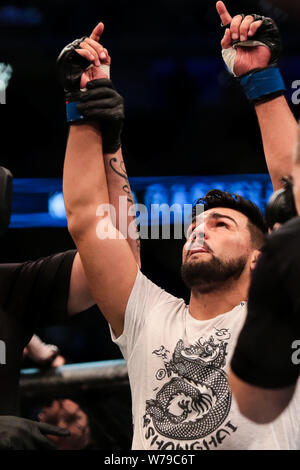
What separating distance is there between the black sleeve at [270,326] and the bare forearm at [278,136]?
2.28ft

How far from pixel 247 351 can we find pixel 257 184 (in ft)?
8.83

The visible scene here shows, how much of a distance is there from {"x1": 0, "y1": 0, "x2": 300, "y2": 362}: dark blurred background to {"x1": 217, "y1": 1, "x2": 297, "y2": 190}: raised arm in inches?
79.9

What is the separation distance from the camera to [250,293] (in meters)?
1.08

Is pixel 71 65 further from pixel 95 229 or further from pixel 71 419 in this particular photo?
pixel 71 419

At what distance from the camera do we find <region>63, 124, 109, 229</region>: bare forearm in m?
1.68

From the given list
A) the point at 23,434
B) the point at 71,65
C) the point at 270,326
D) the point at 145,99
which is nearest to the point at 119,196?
the point at 71,65

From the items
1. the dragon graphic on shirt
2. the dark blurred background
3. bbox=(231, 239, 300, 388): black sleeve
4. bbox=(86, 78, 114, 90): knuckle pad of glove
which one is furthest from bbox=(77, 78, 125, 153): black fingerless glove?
the dark blurred background

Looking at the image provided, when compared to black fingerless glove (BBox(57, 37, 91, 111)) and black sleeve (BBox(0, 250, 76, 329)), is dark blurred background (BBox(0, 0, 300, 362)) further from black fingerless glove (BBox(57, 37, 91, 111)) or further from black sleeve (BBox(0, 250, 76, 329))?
black fingerless glove (BBox(57, 37, 91, 111))

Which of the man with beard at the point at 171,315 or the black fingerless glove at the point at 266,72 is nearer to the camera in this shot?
the man with beard at the point at 171,315

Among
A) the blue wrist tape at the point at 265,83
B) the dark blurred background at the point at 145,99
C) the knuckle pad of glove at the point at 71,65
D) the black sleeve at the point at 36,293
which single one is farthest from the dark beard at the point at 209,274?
the dark blurred background at the point at 145,99

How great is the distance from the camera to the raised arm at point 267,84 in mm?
1717

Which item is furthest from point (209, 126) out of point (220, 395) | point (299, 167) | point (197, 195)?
point (299, 167)

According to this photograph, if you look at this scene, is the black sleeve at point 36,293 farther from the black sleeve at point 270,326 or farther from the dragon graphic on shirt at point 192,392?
the black sleeve at point 270,326
